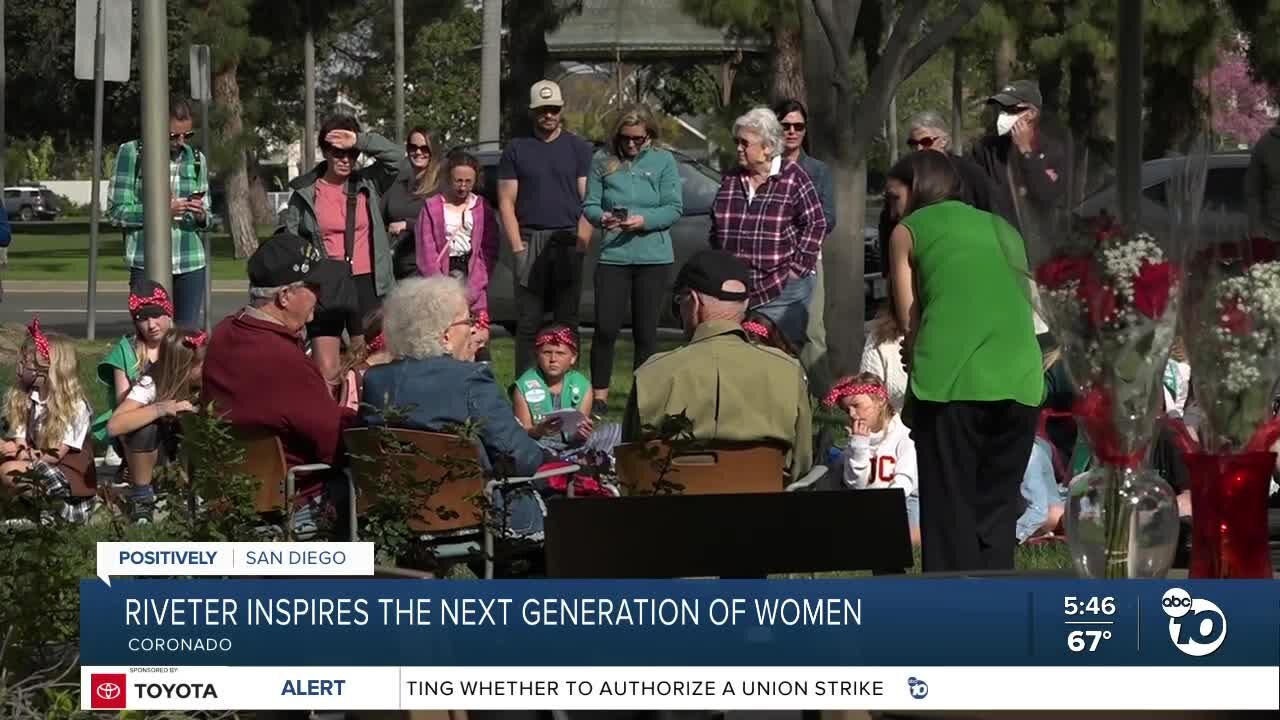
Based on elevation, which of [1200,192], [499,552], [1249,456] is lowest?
[499,552]

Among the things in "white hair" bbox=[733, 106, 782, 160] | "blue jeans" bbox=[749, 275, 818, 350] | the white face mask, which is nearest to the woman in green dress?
the white face mask

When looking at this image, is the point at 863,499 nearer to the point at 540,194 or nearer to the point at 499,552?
the point at 499,552

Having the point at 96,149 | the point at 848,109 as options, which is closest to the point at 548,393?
the point at 848,109

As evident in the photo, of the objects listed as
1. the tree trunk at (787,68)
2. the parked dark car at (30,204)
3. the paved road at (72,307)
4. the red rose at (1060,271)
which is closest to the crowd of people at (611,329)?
the red rose at (1060,271)

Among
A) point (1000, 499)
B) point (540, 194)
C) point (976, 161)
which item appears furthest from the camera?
point (540, 194)

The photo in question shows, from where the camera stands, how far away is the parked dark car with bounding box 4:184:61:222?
94.8 meters

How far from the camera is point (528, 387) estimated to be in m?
9.99

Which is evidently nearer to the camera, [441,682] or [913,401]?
[441,682]

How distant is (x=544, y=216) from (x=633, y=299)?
83cm

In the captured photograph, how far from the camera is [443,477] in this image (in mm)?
6566

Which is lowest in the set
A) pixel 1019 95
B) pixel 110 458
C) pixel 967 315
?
pixel 110 458

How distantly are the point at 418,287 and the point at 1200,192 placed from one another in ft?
12.4

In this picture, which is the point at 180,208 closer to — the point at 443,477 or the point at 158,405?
the point at 158,405

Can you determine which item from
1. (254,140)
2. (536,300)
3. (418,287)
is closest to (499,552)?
(418,287)
